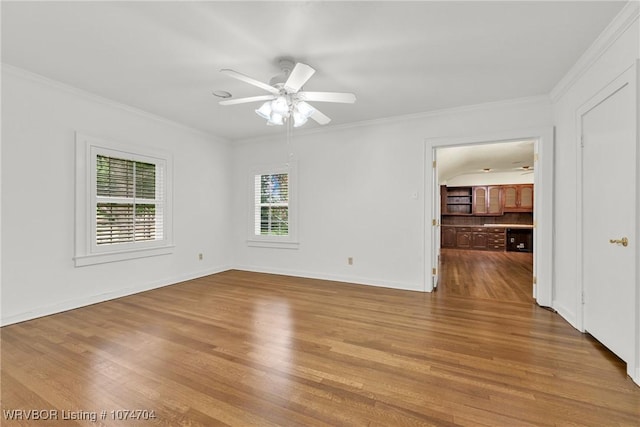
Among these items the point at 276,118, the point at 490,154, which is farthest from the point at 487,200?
the point at 276,118

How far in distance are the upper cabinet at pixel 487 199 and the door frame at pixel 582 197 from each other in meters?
7.26

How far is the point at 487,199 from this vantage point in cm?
943

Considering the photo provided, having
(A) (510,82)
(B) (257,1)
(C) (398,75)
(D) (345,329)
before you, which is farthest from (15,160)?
(A) (510,82)

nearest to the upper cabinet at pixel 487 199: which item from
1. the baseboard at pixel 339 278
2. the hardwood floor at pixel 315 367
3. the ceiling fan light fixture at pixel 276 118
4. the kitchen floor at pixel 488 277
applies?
the kitchen floor at pixel 488 277

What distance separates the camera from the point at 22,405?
1669mm

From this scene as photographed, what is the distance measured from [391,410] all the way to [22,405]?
A: 2.15 meters

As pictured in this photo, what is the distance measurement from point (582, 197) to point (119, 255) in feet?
17.7

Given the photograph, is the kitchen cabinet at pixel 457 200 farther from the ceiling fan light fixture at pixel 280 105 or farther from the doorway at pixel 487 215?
the ceiling fan light fixture at pixel 280 105

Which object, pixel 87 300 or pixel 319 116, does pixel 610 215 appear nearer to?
pixel 319 116

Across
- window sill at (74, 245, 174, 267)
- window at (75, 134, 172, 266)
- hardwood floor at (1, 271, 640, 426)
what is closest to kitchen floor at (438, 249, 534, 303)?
hardwood floor at (1, 271, 640, 426)

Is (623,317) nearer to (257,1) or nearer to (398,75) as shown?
(398,75)

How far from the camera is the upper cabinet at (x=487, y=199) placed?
29.5 feet

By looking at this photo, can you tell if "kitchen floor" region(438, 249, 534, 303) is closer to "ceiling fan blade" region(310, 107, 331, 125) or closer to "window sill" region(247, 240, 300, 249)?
"window sill" region(247, 240, 300, 249)

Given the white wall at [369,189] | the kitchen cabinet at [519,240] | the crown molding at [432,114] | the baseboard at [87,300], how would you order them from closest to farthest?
1. the baseboard at [87,300]
2. the crown molding at [432,114]
3. the white wall at [369,189]
4. the kitchen cabinet at [519,240]
